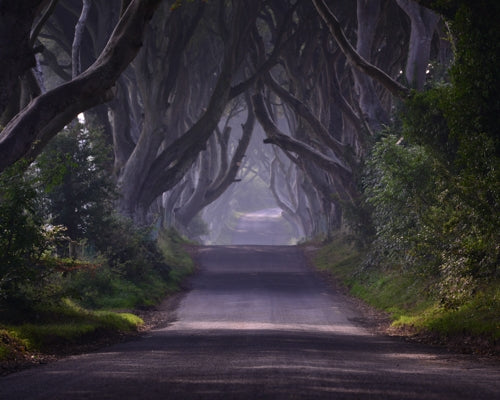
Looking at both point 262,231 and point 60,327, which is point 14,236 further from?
point 262,231

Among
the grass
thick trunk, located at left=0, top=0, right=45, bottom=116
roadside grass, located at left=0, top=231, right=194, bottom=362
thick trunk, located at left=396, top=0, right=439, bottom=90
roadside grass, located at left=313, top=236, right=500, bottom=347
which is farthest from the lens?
thick trunk, located at left=396, top=0, right=439, bottom=90

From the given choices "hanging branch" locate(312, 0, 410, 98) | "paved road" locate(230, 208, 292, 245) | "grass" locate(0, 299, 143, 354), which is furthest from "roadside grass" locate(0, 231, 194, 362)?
"paved road" locate(230, 208, 292, 245)

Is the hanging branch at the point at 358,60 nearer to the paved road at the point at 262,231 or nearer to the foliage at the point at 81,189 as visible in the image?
the foliage at the point at 81,189

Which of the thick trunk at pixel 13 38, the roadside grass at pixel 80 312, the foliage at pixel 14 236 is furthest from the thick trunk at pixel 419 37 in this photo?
the foliage at pixel 14 236

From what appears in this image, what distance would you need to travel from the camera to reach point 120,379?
25.5ft

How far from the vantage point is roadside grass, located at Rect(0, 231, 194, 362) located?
11.5m

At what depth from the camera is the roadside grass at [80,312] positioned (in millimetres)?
11500

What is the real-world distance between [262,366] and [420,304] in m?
8.88

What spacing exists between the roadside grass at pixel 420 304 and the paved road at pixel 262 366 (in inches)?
35.3

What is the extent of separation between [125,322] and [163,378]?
768 centimetres

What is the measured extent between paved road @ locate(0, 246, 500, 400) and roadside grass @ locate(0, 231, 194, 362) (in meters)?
0.86

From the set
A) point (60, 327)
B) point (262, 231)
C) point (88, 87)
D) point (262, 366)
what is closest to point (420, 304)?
point (60, 327)

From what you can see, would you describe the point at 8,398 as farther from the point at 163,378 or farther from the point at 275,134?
the point at 275,134

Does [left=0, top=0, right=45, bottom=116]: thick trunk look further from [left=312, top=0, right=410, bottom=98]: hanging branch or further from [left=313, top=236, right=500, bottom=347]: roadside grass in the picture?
[left=312, top=0, right=410, bottom=98]: hanging branch
